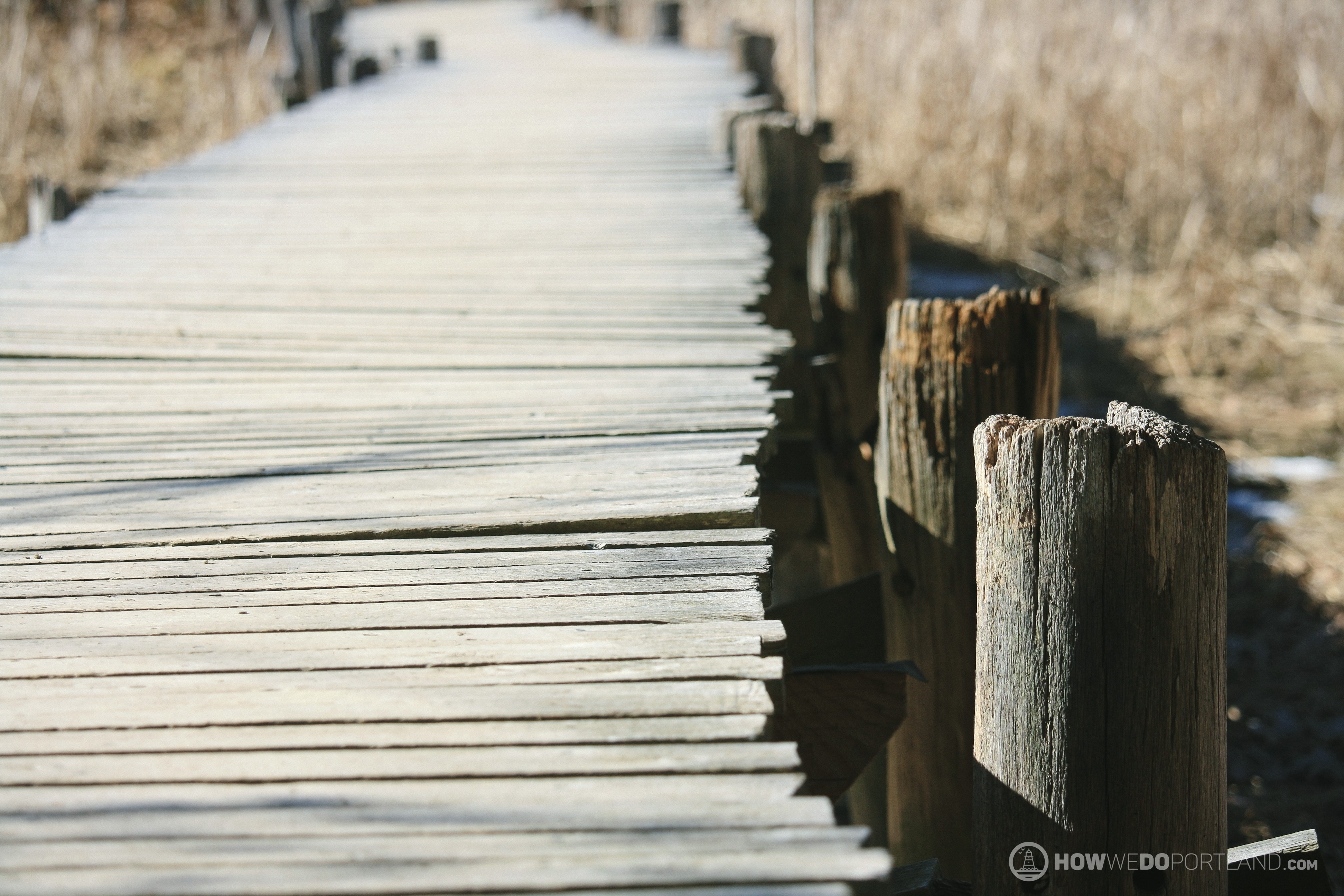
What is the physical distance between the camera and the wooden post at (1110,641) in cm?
156

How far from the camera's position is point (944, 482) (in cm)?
238

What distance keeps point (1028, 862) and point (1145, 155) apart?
751cm

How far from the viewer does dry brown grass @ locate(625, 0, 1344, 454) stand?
7.05m

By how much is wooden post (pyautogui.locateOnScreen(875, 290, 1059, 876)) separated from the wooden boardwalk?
11.8 inches

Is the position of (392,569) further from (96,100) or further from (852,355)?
(96,100)

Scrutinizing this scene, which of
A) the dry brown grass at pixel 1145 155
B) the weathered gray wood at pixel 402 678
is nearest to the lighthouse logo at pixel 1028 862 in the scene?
the weathered gray wood at pixel 402 678

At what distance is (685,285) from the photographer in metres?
3.58

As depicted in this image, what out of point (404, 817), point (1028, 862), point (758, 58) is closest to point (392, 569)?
point (404, 817)

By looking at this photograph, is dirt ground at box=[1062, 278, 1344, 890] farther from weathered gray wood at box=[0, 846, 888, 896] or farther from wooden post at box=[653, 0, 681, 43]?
wooden post at box=[653, 0, 681, 43]

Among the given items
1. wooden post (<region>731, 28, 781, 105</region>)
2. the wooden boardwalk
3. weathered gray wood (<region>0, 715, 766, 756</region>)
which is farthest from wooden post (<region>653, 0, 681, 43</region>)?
weathered gray wood (<region>0, 715, 766, 756</region>)

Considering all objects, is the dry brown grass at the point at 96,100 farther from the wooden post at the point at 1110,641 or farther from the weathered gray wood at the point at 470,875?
the wooden post at the point at 1110,641

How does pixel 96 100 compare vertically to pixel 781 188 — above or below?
above

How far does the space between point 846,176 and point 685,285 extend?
217 centimetres

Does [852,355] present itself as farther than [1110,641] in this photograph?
Yes
